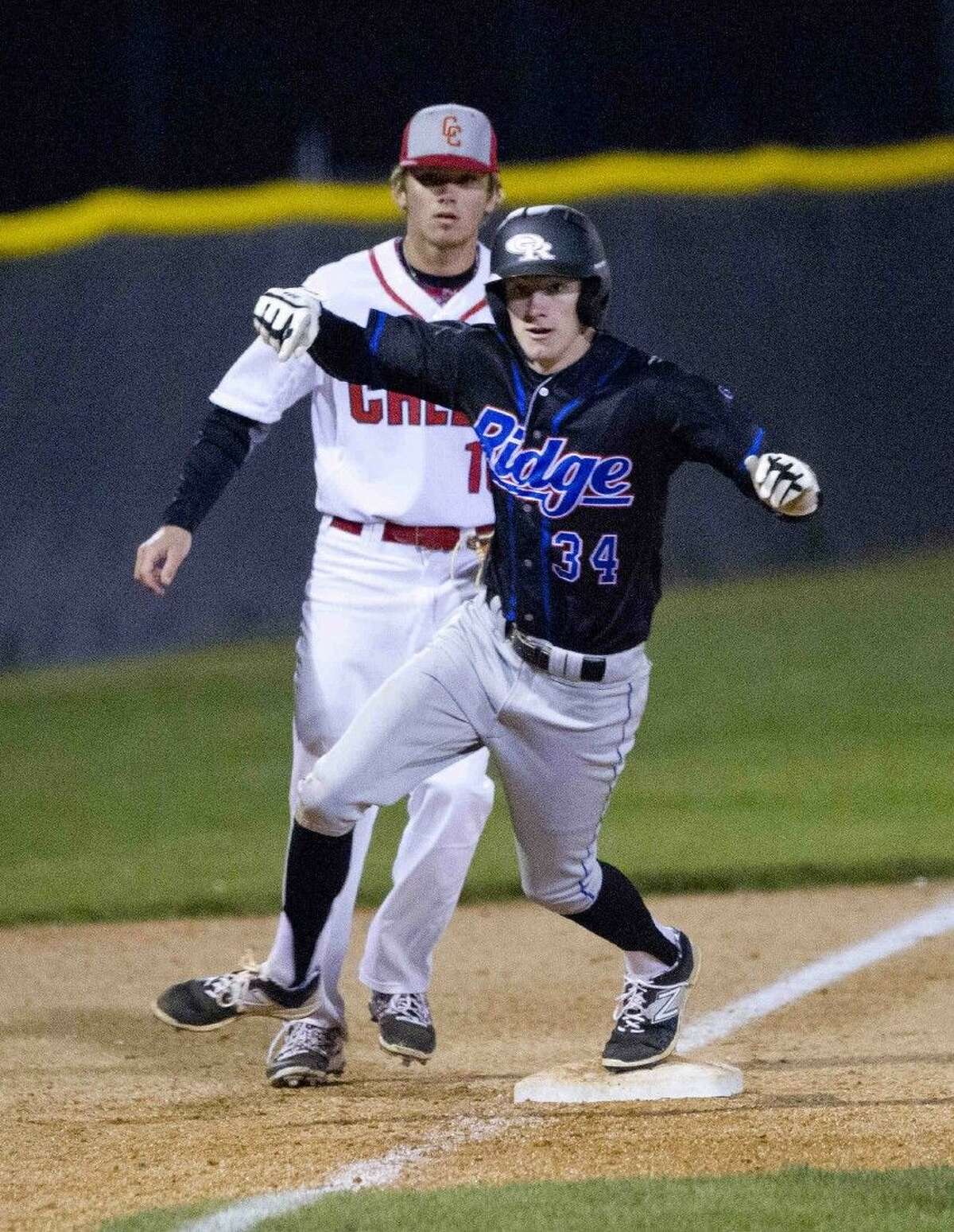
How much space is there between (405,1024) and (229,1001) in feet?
1.20

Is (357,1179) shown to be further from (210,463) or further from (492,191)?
(492,191)

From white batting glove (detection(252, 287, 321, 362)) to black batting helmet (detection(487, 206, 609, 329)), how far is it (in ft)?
1.14

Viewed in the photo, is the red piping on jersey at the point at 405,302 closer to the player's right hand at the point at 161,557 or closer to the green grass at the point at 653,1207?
the player's right hand at the point at 161,557

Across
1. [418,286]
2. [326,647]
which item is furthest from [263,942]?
[418,286]

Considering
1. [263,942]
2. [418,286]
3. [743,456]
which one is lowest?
[263,942]

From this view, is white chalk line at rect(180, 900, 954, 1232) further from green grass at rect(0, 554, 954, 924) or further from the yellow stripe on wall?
the yellow stripe on wall

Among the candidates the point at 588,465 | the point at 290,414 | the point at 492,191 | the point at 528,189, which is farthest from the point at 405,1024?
the point at 528,189

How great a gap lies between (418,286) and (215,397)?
1.59 feet

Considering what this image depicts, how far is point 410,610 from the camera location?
441 cm

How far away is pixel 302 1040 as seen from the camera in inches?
171

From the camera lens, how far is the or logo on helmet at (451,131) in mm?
4430

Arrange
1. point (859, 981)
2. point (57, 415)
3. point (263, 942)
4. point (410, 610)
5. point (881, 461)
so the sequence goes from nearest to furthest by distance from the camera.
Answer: point (410, 610)
point (859, 981)
point (263, 942)
point (57, 415)
point (881, 461)

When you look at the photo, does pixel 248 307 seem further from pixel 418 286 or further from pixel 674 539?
pixel 418 286

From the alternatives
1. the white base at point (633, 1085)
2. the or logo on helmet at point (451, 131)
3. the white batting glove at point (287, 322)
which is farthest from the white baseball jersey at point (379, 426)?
the white base at point (633, 1085)
